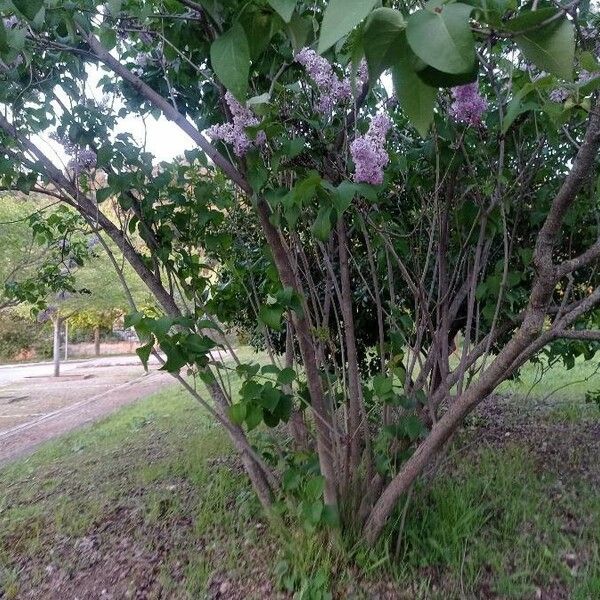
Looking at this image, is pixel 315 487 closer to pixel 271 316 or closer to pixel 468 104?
pixel 271 316

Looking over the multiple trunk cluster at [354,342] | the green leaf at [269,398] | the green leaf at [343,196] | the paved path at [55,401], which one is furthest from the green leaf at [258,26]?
the paved path at [55,401]

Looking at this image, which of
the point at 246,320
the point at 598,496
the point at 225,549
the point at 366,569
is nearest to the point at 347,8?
the point at 366,569

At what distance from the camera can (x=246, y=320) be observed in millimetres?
3984

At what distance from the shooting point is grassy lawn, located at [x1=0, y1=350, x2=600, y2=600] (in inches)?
78.3

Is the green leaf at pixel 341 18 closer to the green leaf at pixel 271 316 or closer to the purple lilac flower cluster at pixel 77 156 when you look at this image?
the green leaf at pixel 271 316

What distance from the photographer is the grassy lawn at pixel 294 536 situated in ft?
6.53

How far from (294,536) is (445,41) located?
2.06 metres

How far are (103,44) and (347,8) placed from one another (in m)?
1.63

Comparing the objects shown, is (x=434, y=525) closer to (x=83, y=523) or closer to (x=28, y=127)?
(x=83, y=523)

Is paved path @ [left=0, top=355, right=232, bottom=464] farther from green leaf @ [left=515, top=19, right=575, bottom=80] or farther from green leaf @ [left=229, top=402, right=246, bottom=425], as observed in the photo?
green leaf @ [left=515, top=19, right=575, bottom=80]

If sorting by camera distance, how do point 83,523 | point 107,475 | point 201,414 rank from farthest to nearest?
point 201,414
point 107,475
point 83,523

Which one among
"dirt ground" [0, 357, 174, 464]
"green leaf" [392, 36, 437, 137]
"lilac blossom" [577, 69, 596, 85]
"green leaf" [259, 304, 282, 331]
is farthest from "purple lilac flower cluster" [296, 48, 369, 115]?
"dirt ground" [0, 357, 174, 464]

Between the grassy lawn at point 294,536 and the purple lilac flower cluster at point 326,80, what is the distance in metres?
1.57

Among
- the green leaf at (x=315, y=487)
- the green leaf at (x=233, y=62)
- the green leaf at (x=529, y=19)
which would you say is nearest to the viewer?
the green leaf at (x=529, y=19)
